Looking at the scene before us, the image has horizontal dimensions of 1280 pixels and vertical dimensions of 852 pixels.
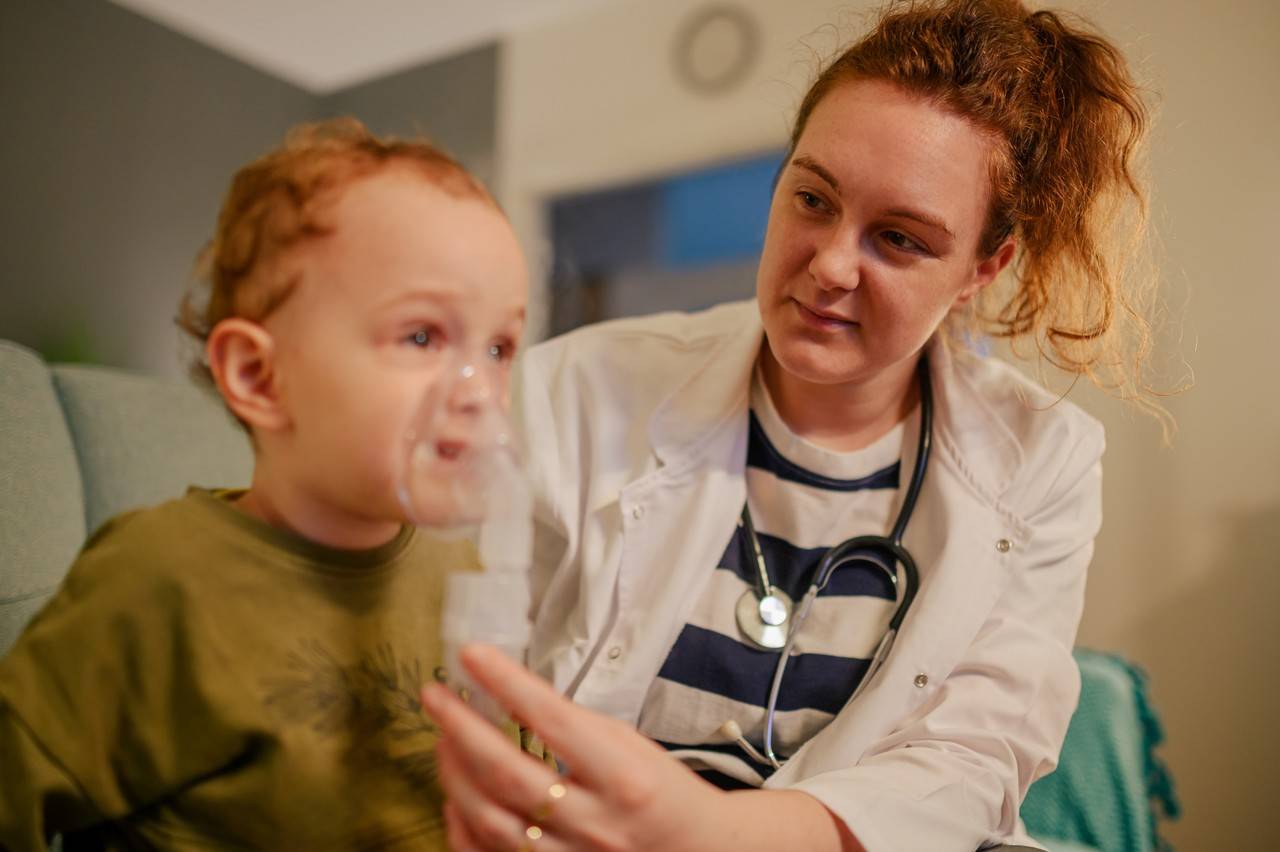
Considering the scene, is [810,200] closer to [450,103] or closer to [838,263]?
[838,263]

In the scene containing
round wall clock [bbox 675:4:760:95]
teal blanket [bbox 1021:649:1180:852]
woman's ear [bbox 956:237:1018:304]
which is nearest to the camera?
woman's ear [bbox 956:237:1018:304]

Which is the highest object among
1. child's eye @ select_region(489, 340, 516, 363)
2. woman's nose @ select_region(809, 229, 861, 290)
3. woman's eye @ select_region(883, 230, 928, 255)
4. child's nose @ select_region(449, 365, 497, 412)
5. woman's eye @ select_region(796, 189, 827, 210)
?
woman's eye @ select_region(796, 189, 827, 210)

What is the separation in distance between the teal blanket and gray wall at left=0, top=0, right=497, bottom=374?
333 cm

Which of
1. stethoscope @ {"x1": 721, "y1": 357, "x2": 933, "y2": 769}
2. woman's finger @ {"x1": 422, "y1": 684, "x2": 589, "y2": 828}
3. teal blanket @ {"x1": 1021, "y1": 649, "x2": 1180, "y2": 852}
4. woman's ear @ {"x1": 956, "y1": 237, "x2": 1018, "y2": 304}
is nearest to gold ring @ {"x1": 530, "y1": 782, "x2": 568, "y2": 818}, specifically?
woman's finger @ {"x1": 422, "y1": 684, "x2": 589, "y2": 828}

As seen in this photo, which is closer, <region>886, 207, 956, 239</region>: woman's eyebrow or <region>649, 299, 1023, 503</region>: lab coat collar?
<region>886, 207, 956, 239</region>: woman's eyebrow

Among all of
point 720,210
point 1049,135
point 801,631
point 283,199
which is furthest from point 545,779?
point 720,210

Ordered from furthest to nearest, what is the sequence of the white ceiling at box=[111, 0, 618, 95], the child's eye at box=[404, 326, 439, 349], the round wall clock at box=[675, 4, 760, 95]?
1. the white ceiling at box=[111, 0, 618, 95]
2. the round wall clock at box=[675, 4, 760, 95]
3. the child's eye at box=[404, 326, 439, 349]

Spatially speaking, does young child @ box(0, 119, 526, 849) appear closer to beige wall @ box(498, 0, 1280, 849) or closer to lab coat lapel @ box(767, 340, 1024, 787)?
lab coat lapel @ box(767, 340, 1024, 787)

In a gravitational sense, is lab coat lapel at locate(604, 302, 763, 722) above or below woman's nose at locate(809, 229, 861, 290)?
below

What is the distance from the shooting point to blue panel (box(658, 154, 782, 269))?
12.2 feet

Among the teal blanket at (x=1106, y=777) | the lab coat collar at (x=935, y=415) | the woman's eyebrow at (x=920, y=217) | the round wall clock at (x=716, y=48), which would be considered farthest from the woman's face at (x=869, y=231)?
the round wall clock at (x=716, y=48)

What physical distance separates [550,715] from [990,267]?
89cm

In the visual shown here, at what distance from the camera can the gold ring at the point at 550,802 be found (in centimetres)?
56

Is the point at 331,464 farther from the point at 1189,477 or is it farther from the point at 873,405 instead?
the point at 1189,477
